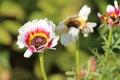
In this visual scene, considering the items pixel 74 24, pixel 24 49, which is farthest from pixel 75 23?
pixel 24 49

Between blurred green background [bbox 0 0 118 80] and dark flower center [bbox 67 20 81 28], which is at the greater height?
blurred green background [bbox 0 0 118 80]

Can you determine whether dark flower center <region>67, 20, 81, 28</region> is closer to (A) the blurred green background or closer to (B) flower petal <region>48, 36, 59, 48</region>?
(B) flower petal <region>48, 36, 59, 48</region>

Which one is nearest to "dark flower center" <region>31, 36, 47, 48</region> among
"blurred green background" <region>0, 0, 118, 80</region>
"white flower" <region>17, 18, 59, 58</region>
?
"white flower" <region>17, 18, 59, 58</region>

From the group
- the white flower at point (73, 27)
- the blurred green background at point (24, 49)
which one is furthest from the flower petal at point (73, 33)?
the blurred green background at point (24, 49)

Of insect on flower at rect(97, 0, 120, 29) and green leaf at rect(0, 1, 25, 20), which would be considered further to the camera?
green leaf at rect(0, 1, 25, 20)

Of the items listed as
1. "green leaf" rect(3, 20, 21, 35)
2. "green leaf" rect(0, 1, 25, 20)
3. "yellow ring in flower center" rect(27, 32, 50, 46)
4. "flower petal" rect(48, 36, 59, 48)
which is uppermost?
"green leaf" rect(0, 1, 25, 20)

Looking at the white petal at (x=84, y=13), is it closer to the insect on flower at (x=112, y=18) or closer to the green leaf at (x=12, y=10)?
the insect on flower at (x=112, y=18)

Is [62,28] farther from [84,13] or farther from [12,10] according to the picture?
[12,10]
